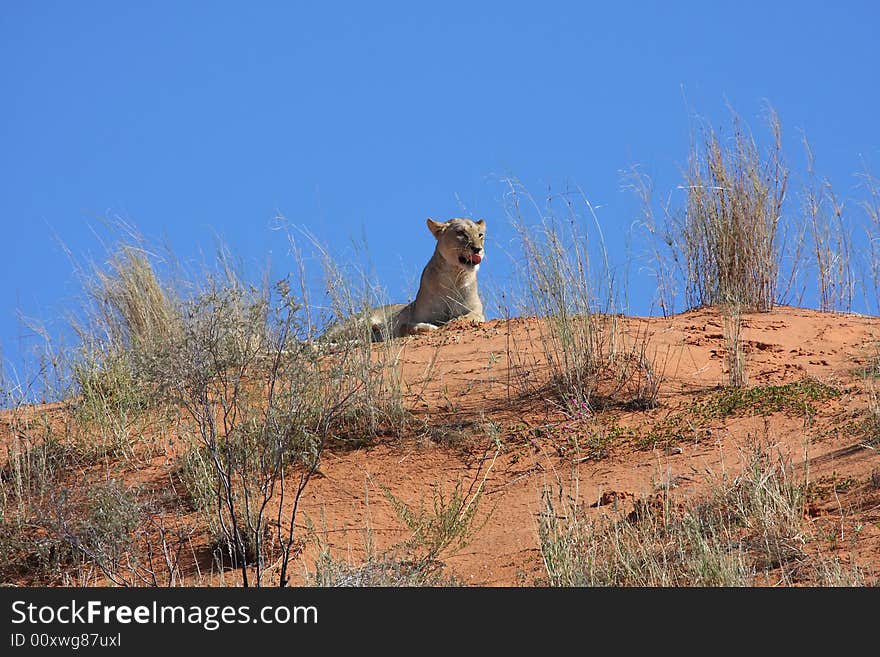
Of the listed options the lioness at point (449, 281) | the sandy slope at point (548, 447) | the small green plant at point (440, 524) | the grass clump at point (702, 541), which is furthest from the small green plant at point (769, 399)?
the lioness at point (449, 281)

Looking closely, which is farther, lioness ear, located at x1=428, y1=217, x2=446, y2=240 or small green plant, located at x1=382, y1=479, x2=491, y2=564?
lioness ear, located at x1=428, y1=217, x2=446, y2=240

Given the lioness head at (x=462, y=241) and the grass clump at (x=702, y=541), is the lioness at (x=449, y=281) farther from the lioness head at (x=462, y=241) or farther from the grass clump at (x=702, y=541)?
the grass clump at (x=702, y=541)

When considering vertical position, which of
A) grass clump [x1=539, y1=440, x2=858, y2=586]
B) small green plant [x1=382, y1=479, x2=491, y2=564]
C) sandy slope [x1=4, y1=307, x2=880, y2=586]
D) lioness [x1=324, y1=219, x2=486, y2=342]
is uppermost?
lioness [x1=324, y1=219, x2=486, y2=342]

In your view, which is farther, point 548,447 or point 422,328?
point 422,328

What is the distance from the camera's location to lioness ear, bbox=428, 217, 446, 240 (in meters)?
15.4

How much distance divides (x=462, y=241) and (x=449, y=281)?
20.5 inches

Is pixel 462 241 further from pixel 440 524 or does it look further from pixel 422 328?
pixel 440 524

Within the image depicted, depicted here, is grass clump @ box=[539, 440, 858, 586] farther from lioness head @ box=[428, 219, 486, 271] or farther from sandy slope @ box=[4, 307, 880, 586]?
lioness head @ box=[428, 219, 486, 271]

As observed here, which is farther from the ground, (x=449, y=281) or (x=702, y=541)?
(x=449, y=281)

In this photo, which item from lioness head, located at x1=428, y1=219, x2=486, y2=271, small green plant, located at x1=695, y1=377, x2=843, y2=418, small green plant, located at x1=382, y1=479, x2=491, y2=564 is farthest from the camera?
lioness head, located at x1=428, y1=219, x2=486, y2=271

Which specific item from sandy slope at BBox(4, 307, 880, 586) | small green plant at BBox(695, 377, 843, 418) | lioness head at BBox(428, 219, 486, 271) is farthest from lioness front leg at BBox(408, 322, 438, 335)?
small green plant at BBox(695, 377, 843, 418)

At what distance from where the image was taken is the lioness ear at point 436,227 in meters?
15.4

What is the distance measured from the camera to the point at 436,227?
15438mm

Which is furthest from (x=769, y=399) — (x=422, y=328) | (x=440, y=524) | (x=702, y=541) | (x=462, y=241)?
(x=462, y=241)
